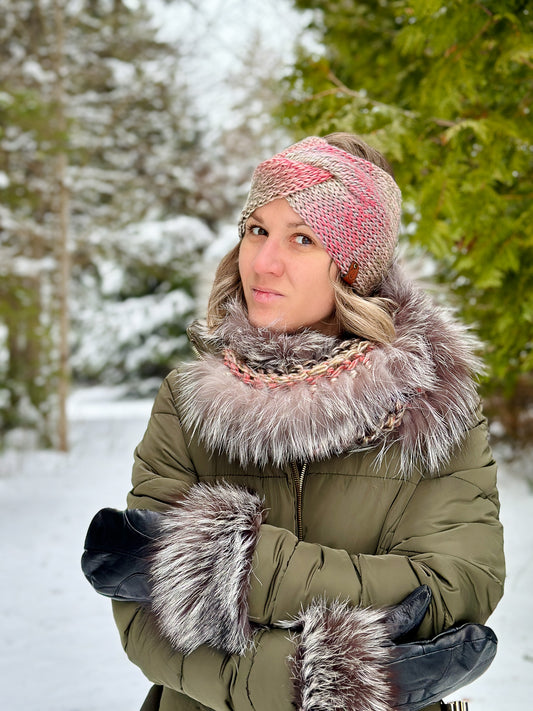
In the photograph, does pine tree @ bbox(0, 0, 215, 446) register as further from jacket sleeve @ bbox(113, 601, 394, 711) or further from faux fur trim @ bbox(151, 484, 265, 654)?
jacket sleeve @ bbox(113, 601, 394, 711)

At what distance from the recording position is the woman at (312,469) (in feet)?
4.41

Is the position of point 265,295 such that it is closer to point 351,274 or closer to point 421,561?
→ point 351,274

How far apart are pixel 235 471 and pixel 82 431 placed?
413 inches

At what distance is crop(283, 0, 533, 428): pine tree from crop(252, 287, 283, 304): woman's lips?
1.47 m

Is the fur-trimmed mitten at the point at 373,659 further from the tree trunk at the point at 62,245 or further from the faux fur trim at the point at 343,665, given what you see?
the tree trunk at the point at 62,245

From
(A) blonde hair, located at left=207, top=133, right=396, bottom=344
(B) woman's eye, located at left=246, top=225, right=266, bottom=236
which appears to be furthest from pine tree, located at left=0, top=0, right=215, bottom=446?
(B) woman's eye, located at left=246, top=225, right=266, bottom=236

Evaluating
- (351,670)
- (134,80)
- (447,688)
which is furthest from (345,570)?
(134,80)

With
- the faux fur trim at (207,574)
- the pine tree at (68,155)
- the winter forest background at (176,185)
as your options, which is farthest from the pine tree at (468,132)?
the pine tree at (68,155)

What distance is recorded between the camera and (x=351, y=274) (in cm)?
171

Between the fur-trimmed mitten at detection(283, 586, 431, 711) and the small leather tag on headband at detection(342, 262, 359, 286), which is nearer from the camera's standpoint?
the fur-trimmed mitten at detection(283, 586, 431, 711)

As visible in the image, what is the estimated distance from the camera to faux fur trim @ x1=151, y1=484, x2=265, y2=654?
1.35 metres

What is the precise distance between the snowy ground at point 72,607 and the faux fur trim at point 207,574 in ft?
7.88

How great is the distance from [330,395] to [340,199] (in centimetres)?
50

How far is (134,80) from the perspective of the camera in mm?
10719
